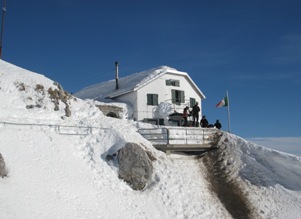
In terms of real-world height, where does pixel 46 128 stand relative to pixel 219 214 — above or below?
above

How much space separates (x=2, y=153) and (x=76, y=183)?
366 cm

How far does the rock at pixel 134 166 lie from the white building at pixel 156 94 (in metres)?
15.7

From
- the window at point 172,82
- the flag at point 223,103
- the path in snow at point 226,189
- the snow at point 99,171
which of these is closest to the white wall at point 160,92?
the window at point 172,82

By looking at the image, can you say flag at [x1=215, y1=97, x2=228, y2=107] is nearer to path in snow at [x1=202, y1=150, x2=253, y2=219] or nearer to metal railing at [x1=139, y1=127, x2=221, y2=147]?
metal railing at [x1=139, y1=127, x2=221, y2=147]

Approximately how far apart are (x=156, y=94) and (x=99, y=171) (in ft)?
65.2

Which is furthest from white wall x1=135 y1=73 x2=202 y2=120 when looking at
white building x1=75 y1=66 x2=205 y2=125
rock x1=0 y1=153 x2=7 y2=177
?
rock x1=0 y1=153 x2=7 y2=177

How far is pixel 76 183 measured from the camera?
16469 millimetres

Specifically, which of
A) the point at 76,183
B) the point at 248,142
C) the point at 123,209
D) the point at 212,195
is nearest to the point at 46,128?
the point at 76,183

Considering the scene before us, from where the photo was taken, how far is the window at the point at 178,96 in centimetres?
3819

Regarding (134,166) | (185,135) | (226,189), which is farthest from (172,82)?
(134,166)

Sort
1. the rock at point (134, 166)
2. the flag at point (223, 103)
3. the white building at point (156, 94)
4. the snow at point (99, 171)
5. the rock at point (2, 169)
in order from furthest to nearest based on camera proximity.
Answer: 1. the white building at point (156, 94)
2. the flag at point (223, 103)
3. the rock at point (134, 166)
4. the snow at point (99, 171)
5. the rock at point (2, 169)

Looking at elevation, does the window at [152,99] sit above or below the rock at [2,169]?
above

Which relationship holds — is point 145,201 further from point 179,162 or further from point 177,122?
point 177,122

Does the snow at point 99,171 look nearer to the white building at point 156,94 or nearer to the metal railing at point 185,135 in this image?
the metal railing at point 185,135
